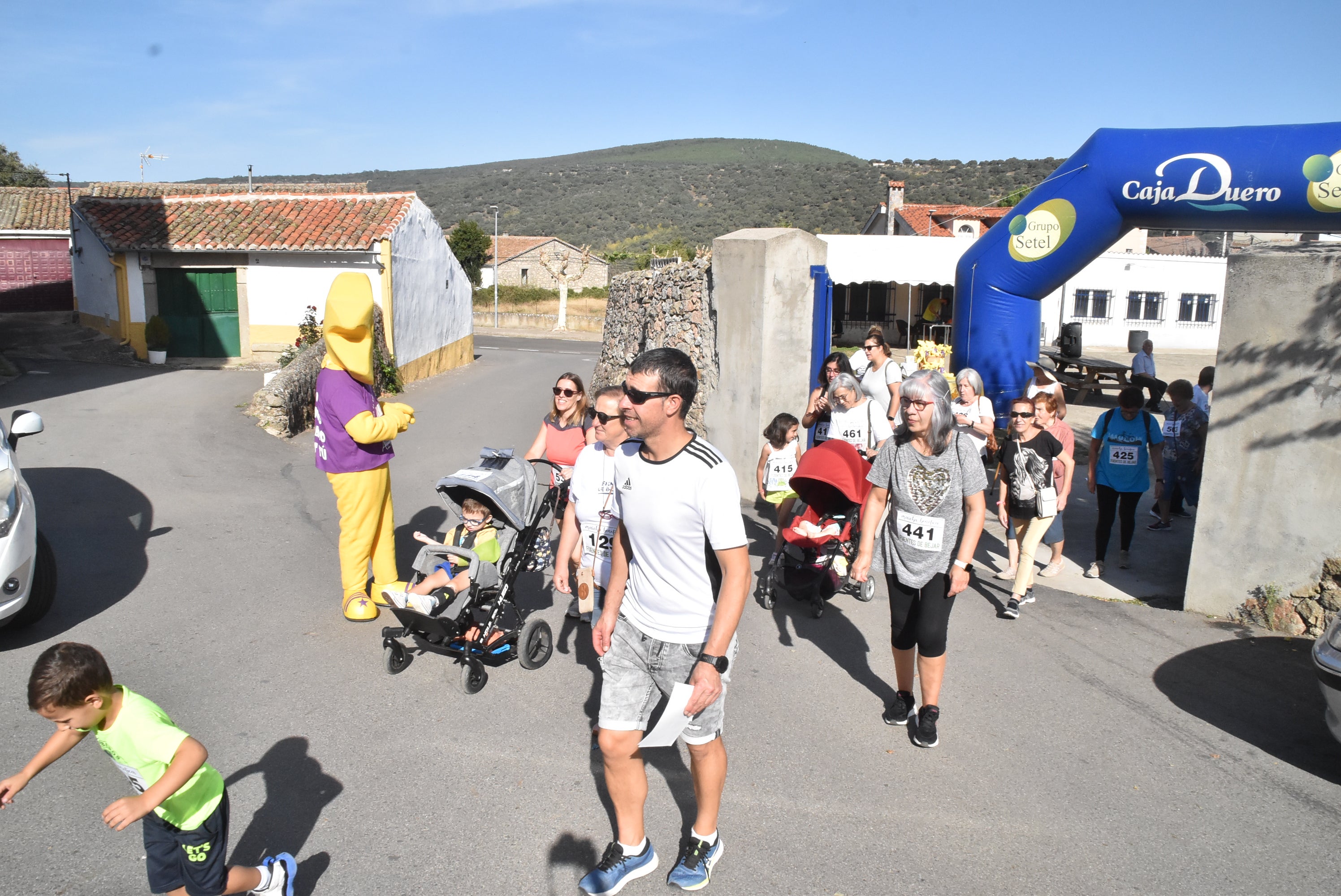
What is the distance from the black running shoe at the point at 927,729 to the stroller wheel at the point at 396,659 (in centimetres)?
290

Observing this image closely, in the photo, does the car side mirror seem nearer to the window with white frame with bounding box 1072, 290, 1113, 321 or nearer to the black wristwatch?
the black wristwatch

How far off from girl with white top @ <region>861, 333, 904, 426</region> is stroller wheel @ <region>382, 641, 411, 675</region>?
193 inches

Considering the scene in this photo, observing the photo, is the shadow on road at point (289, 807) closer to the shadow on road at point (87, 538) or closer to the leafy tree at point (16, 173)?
the shadow on road at point (87, 538)

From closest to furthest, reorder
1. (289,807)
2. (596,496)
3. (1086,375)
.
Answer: (289,807), (596,496), (1086,375)

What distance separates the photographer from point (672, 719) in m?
3.16

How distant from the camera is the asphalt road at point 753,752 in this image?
3.65 m

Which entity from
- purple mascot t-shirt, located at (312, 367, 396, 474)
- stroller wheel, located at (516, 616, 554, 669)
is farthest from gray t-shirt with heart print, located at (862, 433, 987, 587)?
purple mascot t-shirt, located at (312, 367, 396, 474)

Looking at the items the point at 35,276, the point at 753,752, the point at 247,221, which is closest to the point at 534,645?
the point at 753,752

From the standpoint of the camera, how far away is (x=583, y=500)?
516cm

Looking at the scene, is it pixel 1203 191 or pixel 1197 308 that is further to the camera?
pixel 1197 308

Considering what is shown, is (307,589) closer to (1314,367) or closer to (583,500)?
(583,500)

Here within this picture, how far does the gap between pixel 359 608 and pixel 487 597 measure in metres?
1.20

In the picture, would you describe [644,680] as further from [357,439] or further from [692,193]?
[692,193]

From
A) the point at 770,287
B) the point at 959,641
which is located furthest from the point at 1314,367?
the point at 770,287
